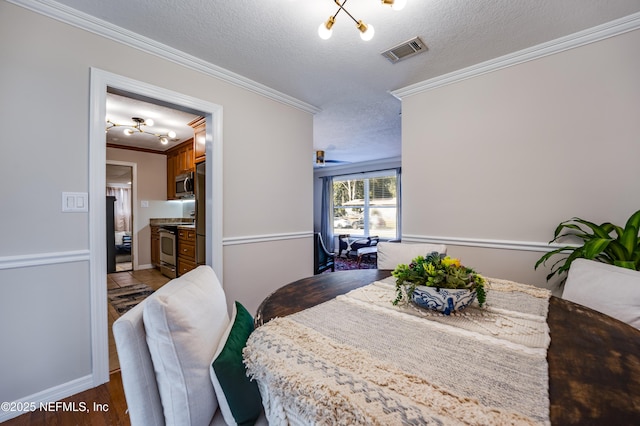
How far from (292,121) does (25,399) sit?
2.97 m

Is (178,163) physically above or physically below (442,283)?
above

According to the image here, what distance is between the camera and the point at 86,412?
1534mm

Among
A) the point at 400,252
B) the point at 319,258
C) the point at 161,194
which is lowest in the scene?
the point at 319,258

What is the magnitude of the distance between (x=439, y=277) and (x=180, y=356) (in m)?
0.94

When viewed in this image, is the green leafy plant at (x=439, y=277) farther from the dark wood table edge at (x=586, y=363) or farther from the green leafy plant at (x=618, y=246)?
the green leafy plant at (x=618, y=246)

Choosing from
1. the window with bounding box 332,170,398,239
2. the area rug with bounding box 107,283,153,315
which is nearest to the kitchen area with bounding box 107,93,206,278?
the area rug with bounding box 107,283,153,315

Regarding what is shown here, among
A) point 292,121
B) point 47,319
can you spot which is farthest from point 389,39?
point 47,319

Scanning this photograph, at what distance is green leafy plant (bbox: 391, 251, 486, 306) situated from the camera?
1.06 metres

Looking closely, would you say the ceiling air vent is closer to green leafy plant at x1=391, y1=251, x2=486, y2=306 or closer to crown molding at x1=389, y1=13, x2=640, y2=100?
crown molding at x1=389, y1=13, x2=640, y2=100

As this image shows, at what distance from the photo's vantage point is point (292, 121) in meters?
3.07

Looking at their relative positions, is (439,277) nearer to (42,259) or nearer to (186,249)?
(42,259)

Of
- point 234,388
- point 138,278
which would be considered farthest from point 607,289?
point 138,278

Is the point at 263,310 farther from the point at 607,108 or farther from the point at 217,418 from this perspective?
the point at 607,108

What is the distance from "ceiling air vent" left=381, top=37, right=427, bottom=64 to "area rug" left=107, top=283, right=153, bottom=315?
12.2ft
